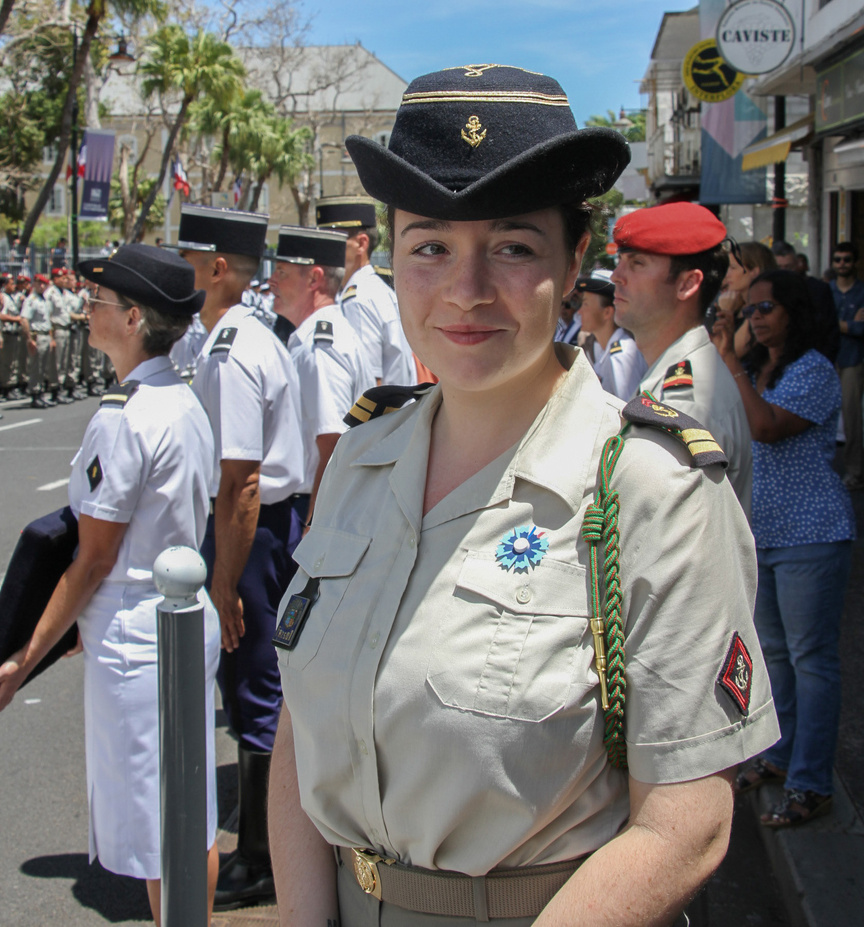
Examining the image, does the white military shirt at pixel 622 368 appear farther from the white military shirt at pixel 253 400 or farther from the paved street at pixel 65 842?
the paved street at pixel 65 842

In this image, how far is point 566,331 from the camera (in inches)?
405

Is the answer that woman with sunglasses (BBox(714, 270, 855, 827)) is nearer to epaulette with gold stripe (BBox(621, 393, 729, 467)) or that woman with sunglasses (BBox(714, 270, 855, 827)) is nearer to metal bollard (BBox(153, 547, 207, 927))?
epaulette with gold stripe (BBox(621, 393, 729, 467))

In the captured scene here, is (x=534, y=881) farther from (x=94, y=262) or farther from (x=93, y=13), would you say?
(x=93, y=13)

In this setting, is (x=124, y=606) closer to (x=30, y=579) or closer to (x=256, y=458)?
(x=30, y=579)

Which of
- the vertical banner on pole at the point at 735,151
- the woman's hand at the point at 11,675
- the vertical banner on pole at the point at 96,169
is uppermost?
the vertical banner on pole at the point at 96,169

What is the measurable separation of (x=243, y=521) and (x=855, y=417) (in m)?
6.85

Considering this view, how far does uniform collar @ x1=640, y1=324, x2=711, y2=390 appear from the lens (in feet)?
10.6

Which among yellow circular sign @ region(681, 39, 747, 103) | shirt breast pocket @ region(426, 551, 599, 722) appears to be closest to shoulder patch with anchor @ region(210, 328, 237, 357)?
shirt breast pocket @ region(426, 551, 599, 722)

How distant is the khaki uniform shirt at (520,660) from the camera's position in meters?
1.23

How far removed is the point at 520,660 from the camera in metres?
1.29

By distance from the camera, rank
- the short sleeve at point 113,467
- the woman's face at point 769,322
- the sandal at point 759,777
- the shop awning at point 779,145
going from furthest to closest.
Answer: the shop awning at point 779,145, the sandal at point 759,777, the woman's face at point 769,322, the short sleeve at point 113,467

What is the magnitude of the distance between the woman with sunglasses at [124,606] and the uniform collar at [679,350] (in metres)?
1.56

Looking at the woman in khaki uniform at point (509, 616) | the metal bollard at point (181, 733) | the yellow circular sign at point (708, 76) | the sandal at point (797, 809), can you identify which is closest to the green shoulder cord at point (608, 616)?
the woman in khaki uniform at point (509, 616)

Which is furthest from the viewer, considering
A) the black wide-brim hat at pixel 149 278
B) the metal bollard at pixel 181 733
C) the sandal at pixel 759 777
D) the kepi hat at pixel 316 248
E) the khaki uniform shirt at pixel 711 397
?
the kepi hat at pixel 316 248
